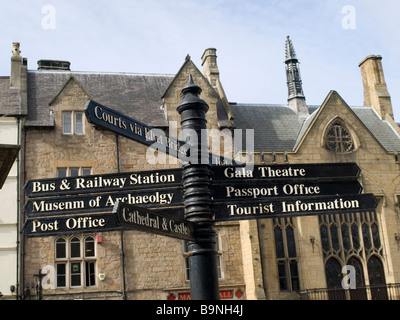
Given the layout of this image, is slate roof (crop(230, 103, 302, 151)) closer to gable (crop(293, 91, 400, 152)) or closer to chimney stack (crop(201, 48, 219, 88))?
gable (crop(293, 91, 400, 152))

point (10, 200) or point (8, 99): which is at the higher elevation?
point (8, 99)

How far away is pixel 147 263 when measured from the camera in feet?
63.3

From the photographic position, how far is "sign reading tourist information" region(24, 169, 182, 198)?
566 centimetres

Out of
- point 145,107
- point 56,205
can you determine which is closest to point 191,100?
Result: point 56,205

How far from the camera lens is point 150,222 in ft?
16.5

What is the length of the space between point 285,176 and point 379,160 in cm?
1743

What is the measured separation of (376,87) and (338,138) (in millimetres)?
6052

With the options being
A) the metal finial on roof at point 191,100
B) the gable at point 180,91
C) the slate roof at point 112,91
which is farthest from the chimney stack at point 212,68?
the metal finial on roof at point 191,100

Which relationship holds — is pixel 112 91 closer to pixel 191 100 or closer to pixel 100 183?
pixel 191 100

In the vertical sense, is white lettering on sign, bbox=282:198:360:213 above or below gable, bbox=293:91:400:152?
below

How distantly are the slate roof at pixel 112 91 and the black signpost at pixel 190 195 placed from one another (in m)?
15.1

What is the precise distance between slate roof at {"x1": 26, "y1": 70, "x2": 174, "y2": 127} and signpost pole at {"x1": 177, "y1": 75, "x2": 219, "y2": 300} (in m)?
15.2

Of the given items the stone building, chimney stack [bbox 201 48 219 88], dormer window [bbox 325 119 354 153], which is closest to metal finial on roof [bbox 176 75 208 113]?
the stone building

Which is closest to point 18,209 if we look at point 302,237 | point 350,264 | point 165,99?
point 165,99
